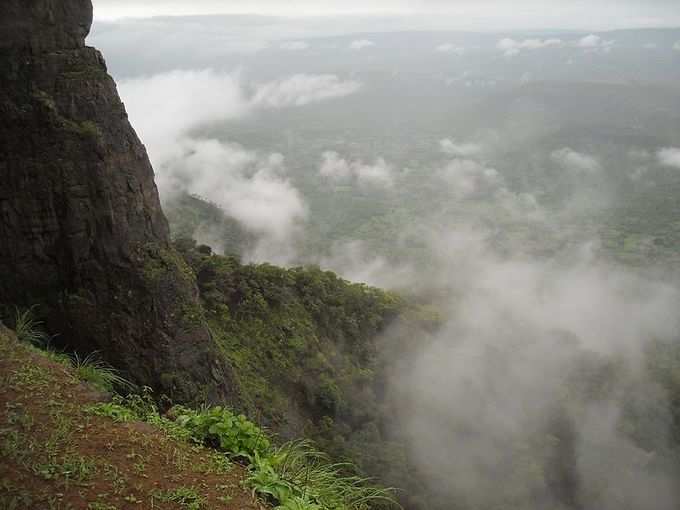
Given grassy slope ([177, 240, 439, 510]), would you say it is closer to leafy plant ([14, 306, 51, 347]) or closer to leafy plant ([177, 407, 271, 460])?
leafy plant ([14, 306, 51, 347])

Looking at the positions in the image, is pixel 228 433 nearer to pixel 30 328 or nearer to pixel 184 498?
pixel 184 498

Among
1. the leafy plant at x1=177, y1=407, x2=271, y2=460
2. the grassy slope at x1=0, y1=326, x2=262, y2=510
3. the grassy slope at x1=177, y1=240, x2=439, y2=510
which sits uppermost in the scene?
the grassy slope at x1=0, y1=326, x2=262, y2=510

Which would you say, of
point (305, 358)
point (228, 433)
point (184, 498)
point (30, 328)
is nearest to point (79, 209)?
point (30, 328)

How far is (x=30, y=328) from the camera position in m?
12.4

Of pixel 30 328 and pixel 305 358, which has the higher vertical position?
pixel 30 328

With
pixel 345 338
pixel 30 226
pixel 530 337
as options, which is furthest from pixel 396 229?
pixel 30 226

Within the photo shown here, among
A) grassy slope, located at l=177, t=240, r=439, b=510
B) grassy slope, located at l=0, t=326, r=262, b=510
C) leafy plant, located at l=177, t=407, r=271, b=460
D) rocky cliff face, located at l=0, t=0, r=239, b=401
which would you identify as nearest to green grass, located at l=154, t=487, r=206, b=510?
grassy slope, located at l=0, t=326, r=262, b=510

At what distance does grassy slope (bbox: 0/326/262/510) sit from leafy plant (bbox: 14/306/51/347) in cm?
375

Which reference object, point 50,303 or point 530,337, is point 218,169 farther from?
point 50,303

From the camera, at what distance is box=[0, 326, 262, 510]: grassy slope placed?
4.99 metres

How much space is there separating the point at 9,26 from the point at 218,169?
189593mm

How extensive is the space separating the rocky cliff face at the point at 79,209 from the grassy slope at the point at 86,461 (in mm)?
8014

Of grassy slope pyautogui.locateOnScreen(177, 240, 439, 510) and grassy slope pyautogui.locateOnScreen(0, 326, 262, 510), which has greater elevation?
grassy slope pyautogui.locateOnScreen(0, 326, 262, 510)

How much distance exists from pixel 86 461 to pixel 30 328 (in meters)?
8.58
